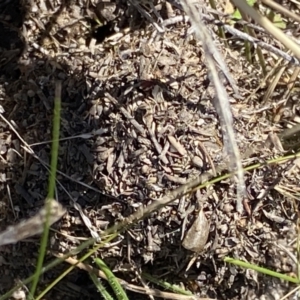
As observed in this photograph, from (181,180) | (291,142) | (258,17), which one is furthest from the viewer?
(291,142)

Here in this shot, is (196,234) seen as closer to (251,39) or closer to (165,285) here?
(165,285)

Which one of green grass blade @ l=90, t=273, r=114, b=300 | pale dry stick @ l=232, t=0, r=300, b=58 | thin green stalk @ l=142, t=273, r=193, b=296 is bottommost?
thin green stalk @ l=142, t=273, r=193, b=296

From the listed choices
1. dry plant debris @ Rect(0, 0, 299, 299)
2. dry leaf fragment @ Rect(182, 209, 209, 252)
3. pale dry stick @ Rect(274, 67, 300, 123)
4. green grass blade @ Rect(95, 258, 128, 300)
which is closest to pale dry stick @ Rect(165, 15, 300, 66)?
dry plant debris @ Rect(0, 0, 299, 299)

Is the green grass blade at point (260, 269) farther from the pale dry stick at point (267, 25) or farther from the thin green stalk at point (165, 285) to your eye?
the pale dry stick at point (267, 25)

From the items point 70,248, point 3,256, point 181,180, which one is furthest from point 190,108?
point 3,256

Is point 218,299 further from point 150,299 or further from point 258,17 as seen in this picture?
Answer: point 258,17

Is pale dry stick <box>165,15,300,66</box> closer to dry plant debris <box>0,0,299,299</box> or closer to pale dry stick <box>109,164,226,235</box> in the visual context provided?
dry plant debris <box>0,0,299,299</box>

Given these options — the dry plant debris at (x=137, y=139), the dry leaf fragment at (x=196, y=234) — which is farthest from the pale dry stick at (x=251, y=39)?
the dry leaf fragment at (x=196, y=234)
